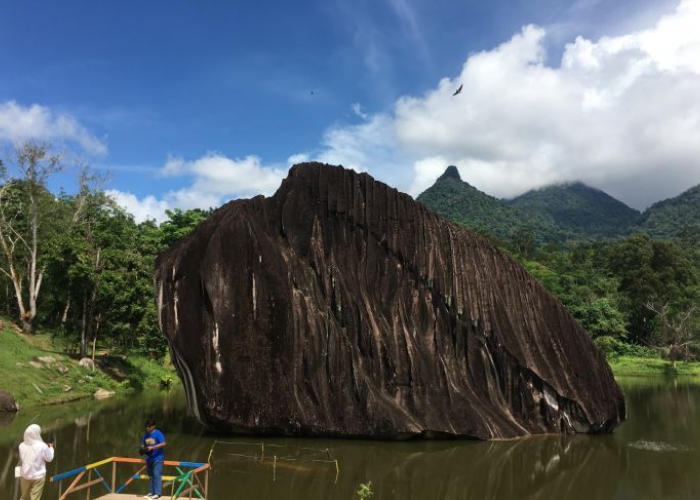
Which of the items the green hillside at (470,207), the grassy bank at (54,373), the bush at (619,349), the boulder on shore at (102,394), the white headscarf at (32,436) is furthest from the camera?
the green hillside at (470,207)

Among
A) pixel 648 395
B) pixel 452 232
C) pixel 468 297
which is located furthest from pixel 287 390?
pixel 648 395

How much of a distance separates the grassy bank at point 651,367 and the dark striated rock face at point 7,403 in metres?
50.5

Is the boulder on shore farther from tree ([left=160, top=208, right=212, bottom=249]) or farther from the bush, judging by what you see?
the bush

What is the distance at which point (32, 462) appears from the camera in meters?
8.13

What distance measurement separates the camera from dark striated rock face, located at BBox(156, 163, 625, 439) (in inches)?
678

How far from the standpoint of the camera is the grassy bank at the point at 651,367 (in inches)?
2010

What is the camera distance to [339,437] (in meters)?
17.3

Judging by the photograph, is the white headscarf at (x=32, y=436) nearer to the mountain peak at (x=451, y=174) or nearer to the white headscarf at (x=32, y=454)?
the white headscarf at (x=32, y=454)

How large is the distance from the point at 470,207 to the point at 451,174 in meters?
31.0

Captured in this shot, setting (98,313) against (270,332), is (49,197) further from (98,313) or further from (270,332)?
(270,332)

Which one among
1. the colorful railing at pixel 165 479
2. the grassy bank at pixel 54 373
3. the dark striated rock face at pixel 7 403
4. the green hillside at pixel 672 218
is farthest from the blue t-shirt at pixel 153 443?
the green hillside at pixel 672 218

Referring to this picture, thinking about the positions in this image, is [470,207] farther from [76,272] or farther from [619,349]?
[76,272]

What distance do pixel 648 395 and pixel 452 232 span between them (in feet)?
70.6

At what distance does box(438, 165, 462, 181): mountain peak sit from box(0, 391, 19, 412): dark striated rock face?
18018 cm
